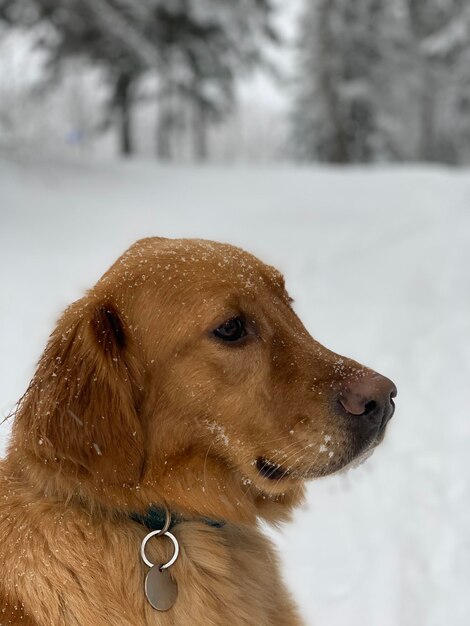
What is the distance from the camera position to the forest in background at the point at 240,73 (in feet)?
42.5

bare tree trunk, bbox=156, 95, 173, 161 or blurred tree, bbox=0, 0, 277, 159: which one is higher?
blurred tree, bbox=0, 0, 277, 159

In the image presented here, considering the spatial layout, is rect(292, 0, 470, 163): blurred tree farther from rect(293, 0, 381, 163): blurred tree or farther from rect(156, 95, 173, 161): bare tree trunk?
rect(156, 95, 173, 161): bare tree trunk

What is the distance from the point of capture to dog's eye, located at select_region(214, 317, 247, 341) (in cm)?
223

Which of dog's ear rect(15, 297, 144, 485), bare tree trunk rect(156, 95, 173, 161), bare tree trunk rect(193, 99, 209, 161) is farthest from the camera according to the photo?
bare tree trunk rect(156, 95, 173, 161)

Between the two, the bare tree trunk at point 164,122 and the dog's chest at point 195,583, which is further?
the bare tree trunk at point 164,122

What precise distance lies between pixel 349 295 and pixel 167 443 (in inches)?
285

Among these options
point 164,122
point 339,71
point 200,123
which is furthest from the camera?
point 339,71

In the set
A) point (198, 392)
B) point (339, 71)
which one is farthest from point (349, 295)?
point (339, 71)

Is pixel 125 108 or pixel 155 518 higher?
pixel 155 518

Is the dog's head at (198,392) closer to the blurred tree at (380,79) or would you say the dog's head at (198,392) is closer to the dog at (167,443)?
the dog at (167,443)

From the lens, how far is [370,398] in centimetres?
215

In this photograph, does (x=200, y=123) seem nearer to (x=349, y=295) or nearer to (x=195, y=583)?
(x=349, y=295)

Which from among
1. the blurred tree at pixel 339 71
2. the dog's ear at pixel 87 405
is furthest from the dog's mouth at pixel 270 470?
the blurred tree at pixel 339 71

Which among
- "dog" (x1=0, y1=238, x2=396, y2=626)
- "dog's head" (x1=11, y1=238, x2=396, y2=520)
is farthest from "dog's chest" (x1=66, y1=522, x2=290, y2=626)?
"dog's head" (x1=11, y1=238, x2=396, y2=520)
